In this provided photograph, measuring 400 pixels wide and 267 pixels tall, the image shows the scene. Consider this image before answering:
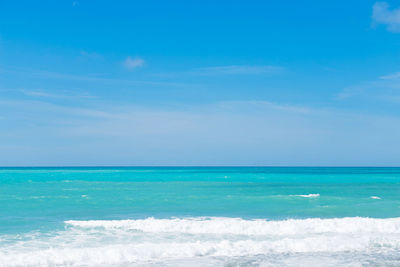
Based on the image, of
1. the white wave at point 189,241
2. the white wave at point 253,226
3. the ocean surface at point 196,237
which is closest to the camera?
the ocean surface at point 196,237

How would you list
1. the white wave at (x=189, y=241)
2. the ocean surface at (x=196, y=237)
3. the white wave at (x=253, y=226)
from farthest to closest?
the white wave at (x=253, y=226), the white wave at (x=189, y=241), the ocean surface at (x=196, y=237)

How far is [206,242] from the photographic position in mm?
11938

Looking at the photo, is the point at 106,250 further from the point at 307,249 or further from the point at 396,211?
the point at 396,211

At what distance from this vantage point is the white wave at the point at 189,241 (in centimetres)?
1030

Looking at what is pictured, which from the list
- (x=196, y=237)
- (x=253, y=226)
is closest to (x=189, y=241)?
(x=196, y=237)

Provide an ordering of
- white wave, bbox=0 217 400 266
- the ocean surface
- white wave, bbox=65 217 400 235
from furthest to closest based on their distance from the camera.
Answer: white wave, bbox=65 217 400 235 < white wave, bbox=0 217 400 266 < the ocean surface

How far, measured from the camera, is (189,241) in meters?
12.5

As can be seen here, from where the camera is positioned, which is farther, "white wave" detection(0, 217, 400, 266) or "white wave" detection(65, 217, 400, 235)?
"white wave" detection(65, 217, 400, 235)

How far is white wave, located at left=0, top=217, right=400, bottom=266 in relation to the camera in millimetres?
10297

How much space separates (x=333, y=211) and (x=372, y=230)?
5.85 metres

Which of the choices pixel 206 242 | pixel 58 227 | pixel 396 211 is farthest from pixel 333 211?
pixel 58 227

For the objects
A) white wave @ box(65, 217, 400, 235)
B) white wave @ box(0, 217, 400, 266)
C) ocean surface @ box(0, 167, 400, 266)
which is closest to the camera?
ocean surface @ box(0, 167, 400, 266)

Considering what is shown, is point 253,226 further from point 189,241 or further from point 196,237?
point 189,241

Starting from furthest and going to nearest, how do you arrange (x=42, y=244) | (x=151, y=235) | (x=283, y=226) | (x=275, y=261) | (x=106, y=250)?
(x=283, y=226) → (x=151, y=235) → (x=42, y=244) → (x=106, y=250) → (x=275, y=261)
